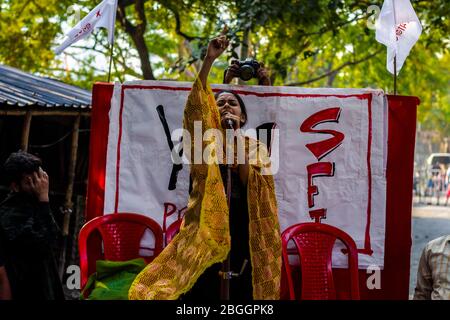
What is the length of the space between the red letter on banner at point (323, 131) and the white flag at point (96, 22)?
1.59 m

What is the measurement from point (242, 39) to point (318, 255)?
5.57 m

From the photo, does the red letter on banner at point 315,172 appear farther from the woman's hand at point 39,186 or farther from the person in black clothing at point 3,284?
the person in black clothing at point 3,284

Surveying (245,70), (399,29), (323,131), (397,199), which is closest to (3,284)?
(245,70)

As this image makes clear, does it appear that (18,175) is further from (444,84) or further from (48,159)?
(444,84)

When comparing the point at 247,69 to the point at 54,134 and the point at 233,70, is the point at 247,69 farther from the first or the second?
the point at 54,134

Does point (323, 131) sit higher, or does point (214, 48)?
point (214, 48)

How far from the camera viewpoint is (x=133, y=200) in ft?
15.5

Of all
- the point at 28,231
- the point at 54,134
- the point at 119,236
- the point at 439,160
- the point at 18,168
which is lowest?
Result: the point at 119,236

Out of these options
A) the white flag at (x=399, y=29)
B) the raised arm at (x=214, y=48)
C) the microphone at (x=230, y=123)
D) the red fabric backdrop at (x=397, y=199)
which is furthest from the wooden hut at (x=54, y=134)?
the white flag at (x=399, y=29)

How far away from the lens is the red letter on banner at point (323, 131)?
4680 mm

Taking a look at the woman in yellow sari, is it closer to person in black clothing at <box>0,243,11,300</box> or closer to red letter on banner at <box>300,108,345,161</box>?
person in black clothing at <box>0,243,11,300</box>

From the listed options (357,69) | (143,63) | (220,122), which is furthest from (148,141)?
(357,69)

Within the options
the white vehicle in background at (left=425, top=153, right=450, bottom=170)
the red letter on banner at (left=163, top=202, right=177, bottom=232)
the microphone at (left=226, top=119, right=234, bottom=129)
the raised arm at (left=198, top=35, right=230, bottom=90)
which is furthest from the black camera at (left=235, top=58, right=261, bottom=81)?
the white vehicle in background at (left=425, top=153, right=450, bottom=170)

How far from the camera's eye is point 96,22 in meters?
4.96
